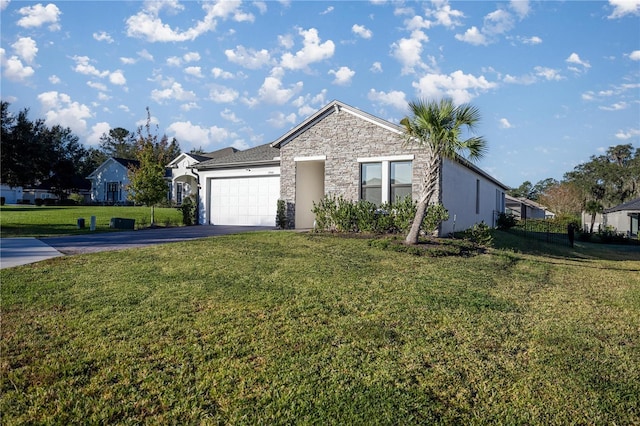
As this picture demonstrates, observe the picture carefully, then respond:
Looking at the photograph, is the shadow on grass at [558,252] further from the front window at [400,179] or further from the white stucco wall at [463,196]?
the front window at [400,179]

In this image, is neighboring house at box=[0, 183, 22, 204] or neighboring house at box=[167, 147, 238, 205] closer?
neighboring house at box=[167, 147, 238, 205]

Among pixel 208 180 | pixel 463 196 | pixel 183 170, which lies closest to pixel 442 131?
pixel 463 196

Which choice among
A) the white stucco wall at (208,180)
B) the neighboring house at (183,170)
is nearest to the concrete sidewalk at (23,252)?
the white stucco wall at (208,180)

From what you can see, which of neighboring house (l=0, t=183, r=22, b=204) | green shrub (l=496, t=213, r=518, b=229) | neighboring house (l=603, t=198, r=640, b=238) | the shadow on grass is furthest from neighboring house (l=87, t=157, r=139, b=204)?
neighboring house (l=603, t=198, r=640, b=238)

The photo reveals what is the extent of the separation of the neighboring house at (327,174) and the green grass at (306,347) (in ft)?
21.9

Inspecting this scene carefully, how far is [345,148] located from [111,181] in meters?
34.0

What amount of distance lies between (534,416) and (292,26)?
13.3 meters

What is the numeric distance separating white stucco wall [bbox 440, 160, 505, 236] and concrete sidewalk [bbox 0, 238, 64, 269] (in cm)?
1182

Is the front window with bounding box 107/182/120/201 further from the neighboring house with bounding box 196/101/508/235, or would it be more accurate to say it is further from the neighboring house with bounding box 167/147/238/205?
the neighboring house with bounding box 196/101/508/235

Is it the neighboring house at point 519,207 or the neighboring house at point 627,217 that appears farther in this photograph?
the neighboring house at point 519,207

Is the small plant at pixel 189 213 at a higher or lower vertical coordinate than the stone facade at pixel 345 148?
lower

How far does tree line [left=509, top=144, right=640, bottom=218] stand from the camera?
158ft

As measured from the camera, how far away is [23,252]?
362 inches

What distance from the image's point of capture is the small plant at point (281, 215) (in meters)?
15.9
